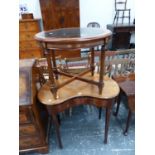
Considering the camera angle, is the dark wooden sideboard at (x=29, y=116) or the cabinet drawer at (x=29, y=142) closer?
the dark wooden sideboard at (x=29, y=116)

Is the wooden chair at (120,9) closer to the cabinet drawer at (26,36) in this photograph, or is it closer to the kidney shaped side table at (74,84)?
the cabinet drawer at (26,36)

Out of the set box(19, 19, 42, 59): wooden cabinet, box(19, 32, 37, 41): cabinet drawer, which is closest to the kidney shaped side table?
box(19, 19, 42, 59): wooden cabinet

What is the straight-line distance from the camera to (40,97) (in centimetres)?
150

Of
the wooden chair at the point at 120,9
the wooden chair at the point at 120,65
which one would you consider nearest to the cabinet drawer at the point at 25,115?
the wooden chair at the point at 120,65

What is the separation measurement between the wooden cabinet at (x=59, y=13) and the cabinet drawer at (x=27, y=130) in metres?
2.89

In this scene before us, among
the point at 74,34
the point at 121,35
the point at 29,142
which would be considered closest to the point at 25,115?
the point at 29,142

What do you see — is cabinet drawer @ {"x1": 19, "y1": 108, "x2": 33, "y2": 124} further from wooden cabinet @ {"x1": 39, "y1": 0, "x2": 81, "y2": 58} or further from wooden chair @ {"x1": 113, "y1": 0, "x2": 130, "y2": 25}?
wooden chair @ {"x1": 113, "y1": 0, "x2": 130, "y2": 25}

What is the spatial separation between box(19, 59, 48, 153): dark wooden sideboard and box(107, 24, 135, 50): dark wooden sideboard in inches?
128

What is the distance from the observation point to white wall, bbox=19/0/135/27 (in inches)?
165

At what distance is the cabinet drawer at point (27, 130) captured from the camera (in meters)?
1.47

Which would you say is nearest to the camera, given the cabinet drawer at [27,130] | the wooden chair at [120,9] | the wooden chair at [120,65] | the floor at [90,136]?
the cabinet drawer at [27,130]
